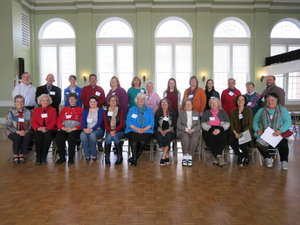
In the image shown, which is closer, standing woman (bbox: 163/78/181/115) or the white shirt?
standing woman (bbox: 163/78/181/115)

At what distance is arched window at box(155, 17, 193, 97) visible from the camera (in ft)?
36.9

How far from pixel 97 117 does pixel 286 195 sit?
11.4 feet

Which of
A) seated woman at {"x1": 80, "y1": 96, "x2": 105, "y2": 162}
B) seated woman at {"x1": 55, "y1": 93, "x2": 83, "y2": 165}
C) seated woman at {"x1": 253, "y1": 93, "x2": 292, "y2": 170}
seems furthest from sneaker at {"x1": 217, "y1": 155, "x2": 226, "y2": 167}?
seated woman at {"x1": 55, "y1": 93, "x2": 83, "y2": 165}

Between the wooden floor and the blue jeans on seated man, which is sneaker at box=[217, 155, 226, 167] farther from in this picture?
the blue jeans on seated man

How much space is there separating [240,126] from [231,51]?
8029 mm

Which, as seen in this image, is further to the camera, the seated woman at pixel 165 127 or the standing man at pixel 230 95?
the standing man at pixel 230 95

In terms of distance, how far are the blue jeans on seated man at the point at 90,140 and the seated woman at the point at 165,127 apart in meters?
1.15

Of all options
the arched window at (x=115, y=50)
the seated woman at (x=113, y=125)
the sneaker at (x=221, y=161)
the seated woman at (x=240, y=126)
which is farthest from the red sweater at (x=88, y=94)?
the arched window at (x=115, y=50)

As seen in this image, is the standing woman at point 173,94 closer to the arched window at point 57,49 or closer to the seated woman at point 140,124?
the seated woman at point 140,124

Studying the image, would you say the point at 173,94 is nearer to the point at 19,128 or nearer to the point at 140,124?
the point at 140,124

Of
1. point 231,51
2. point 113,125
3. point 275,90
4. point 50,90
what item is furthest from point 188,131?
point 231,51

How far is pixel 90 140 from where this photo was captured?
14.7 feet

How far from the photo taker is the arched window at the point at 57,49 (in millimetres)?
11438

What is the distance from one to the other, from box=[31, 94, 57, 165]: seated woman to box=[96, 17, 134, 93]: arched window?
7.07 metres
